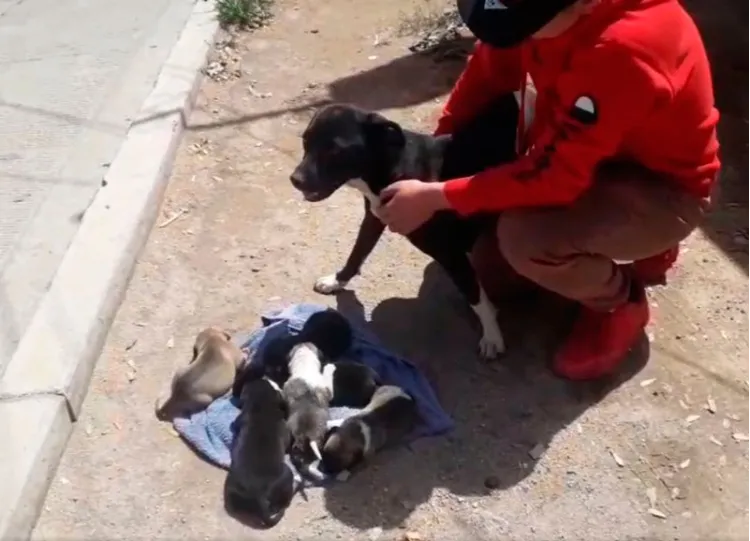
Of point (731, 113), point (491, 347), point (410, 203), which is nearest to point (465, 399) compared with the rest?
point (491, 347)

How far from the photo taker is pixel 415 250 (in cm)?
361

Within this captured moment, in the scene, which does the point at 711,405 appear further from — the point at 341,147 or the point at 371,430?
the point at 341,147

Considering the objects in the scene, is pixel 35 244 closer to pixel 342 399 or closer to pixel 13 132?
pixel 13 132

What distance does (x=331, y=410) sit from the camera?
2.86m

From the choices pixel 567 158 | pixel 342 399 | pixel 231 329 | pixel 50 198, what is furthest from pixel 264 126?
pixel 567 158

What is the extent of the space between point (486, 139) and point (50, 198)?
1.87 meters

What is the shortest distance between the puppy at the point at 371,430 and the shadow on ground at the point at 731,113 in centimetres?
141

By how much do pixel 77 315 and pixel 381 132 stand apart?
117 centimetres

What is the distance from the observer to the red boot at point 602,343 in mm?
3010

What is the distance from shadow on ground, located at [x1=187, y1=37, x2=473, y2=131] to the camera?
4.45m

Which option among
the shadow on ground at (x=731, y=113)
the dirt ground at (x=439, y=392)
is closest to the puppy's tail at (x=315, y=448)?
the dirt ground at (x=439, y=392)

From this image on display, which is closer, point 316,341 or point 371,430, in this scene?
point 371,430

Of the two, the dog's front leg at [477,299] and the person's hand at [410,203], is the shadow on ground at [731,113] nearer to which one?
the dog's front leg at [477,299]

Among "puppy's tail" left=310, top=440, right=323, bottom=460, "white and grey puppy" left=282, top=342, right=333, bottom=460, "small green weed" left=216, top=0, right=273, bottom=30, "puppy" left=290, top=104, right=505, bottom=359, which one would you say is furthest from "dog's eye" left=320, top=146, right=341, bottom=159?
"small green weed" left=216, top=0, right=273, bottom=30
